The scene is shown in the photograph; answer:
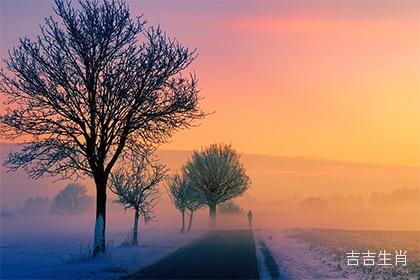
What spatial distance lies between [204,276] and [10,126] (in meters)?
13.9

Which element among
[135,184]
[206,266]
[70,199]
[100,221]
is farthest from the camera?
[70,199]

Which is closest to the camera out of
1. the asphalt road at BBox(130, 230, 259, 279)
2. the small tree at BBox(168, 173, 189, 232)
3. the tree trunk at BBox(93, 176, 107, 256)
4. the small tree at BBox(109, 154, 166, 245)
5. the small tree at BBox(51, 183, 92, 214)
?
the asphalt road at BBox(130, 230, 259, 279)

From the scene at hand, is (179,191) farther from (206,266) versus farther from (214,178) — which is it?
(206,266)

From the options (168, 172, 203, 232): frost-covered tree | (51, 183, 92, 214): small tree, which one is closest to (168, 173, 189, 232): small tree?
(168, 172, 203, 232): frost-covered tree

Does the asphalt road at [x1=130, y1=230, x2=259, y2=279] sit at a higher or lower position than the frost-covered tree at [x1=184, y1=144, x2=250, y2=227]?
lower

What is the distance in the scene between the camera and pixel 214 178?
7400 centimetres

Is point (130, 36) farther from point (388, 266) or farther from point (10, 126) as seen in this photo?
point (388, 266)

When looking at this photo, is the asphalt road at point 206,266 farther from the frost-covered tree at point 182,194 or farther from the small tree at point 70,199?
the small tree at point 70,199

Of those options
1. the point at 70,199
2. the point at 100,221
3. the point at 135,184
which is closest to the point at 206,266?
the point at 100,221

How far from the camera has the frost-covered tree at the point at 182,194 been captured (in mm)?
65625

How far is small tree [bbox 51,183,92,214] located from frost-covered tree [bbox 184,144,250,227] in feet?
236

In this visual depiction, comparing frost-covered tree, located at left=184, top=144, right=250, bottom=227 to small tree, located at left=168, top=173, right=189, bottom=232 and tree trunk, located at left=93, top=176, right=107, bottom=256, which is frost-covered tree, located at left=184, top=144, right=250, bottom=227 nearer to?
small tree, located at left=168, top=173, right=189, bottom=232

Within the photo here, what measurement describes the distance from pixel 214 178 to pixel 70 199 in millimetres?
77683

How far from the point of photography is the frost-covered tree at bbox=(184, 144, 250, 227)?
73.8 metres
